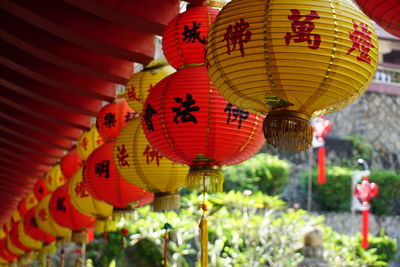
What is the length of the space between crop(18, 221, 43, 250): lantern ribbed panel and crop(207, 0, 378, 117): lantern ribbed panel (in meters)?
6.68

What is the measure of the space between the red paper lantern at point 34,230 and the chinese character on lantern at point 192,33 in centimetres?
523

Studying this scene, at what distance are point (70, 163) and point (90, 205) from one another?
149cm

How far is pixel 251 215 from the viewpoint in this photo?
1207cm

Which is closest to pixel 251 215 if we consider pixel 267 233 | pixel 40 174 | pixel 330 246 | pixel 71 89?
pixel 267 233

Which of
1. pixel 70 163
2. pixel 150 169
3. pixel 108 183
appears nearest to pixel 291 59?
pixel 150 169

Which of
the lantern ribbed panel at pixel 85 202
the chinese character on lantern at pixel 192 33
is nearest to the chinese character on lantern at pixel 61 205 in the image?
the lantern ribbed panel at pixel 85 202

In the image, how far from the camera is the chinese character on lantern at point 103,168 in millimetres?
4285

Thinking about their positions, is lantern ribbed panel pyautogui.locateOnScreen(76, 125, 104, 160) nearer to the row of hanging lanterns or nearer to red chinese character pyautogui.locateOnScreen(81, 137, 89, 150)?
red chinese character pyautogui.locateOnScreen(81, 137, 89, 150)

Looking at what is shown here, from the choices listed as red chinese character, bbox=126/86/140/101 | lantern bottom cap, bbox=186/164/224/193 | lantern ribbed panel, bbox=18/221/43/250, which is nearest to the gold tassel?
lantern bottom cap, bbox=186/164/224/193

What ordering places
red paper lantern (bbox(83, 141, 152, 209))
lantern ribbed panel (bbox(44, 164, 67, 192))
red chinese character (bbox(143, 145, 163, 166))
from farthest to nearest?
lantern ribbed panel (bbox(44, 164, 67, 192)) → red paper lantern (bbox(83, 141, 152, 209)) → red chinese character (bbox(143, 145, 163, 166))

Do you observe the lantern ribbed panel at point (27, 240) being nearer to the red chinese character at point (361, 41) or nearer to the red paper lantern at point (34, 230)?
the red paper lantern at point (34, 230)

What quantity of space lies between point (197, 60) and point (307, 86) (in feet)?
3.54

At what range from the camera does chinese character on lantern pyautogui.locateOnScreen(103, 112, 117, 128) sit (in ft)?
15.3

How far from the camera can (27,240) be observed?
28.5 feet
